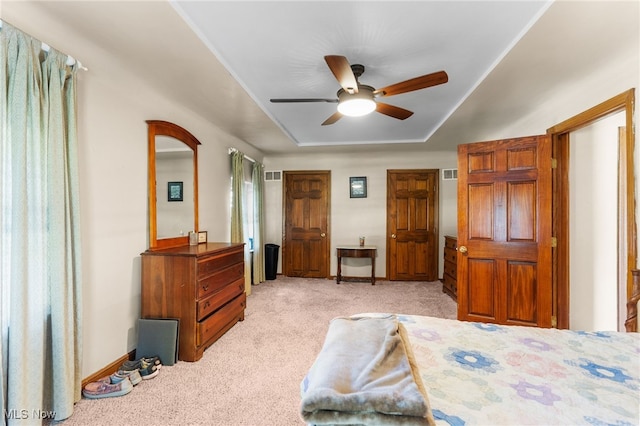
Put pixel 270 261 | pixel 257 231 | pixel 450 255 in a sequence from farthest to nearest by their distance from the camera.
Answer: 1. pixel 270 261
2. pixel 257 231
3. pixel 450 255

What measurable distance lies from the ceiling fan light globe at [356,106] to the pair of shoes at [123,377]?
2652mm

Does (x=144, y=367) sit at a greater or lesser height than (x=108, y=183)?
lesser

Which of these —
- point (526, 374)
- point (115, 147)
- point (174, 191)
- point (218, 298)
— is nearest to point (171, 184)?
point (174, 191)

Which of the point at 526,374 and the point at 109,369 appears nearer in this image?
the point at 526,374

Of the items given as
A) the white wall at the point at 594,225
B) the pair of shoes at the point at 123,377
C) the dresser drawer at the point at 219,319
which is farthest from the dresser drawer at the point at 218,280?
the white wall at the point at 594,225

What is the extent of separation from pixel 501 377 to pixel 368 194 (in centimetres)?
466

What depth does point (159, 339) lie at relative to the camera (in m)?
2.43

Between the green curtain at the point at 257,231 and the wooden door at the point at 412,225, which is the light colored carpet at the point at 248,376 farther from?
the wooden door at the point at 412,225

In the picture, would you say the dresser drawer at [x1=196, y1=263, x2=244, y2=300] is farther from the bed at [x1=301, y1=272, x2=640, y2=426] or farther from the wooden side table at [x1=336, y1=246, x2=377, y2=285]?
the wooden side table at [x1=336, y1=246, x2=377, y2=285]

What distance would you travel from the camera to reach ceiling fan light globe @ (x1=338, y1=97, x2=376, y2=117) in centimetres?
231

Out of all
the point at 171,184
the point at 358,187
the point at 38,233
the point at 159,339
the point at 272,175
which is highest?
the point at 272,175

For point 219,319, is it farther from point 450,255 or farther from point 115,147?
point 450,255

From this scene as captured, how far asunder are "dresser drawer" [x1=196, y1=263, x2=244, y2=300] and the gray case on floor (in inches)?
12.6

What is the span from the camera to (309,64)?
91.4 inches
